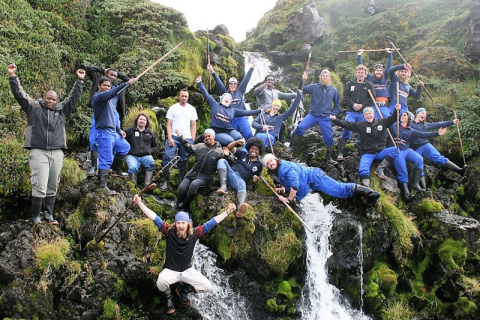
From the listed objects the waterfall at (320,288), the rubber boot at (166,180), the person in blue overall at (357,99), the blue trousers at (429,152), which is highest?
the person in blue overall at (357,99)

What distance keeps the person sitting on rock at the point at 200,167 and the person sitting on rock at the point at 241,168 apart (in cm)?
22

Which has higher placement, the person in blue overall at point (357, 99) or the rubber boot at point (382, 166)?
the person in blue overall at point (357, 99)

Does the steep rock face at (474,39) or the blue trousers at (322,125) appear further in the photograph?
the steep rock face at (474,39)

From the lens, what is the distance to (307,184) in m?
8.69

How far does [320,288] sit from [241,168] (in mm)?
3450

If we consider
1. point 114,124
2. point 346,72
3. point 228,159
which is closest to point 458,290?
point 228,159

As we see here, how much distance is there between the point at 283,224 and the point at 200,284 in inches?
107

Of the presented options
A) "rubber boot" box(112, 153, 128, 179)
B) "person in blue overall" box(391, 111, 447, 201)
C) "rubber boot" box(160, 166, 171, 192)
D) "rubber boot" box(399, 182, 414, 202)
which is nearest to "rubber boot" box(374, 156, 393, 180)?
"person in blue overall" box(391, 111, 447, 201)

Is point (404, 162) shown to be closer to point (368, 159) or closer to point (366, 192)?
point (368, 159)

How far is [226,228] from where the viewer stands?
26.4ft

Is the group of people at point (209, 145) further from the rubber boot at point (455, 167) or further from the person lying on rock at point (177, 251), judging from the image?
the rubber boot at point (455, 167)

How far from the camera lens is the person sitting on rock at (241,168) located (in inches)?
324

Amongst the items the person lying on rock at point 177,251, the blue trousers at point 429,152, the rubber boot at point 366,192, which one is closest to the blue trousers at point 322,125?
the rubber boot at point 366,192

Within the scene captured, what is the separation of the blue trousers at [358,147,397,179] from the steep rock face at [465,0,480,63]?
10487 millimetres
